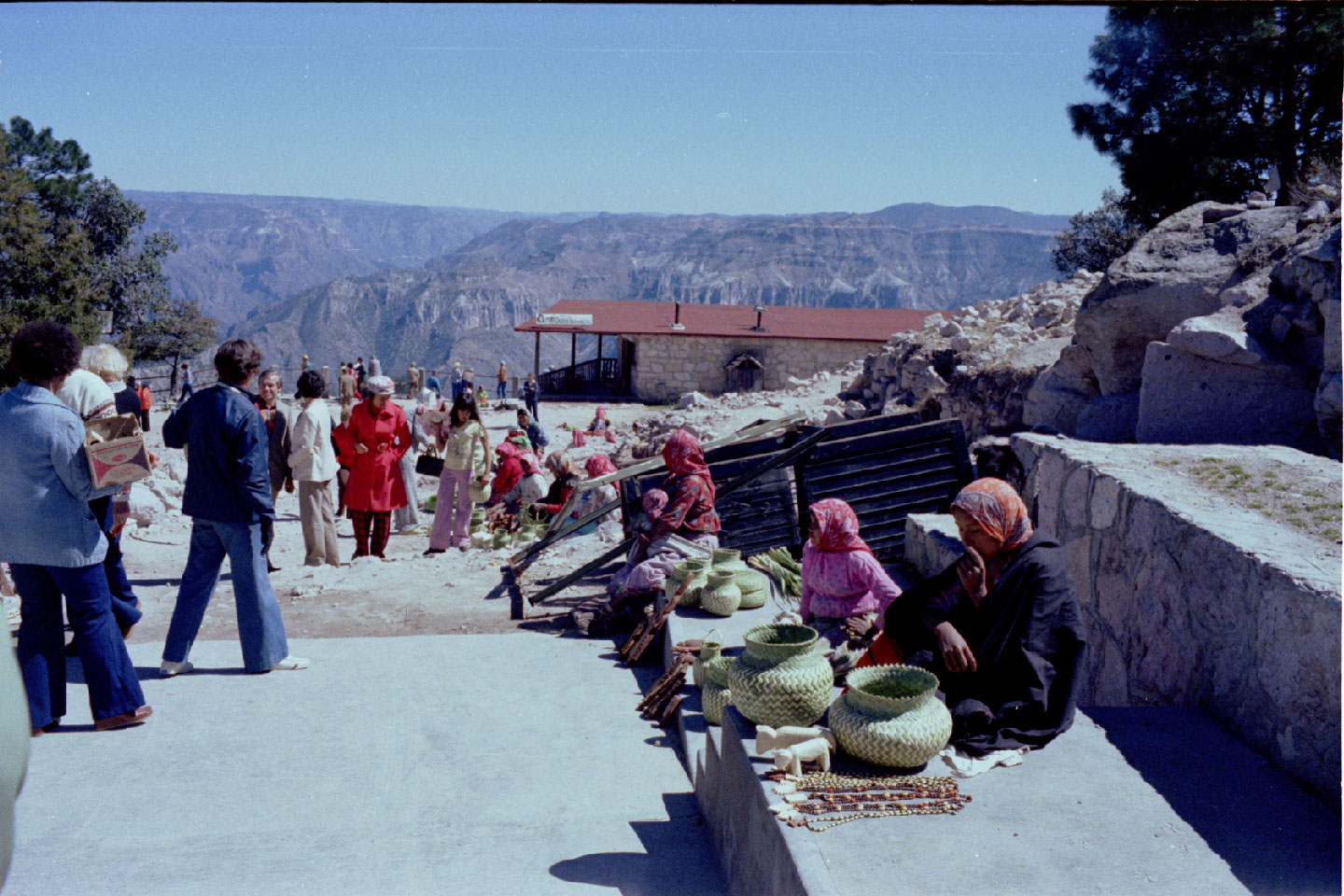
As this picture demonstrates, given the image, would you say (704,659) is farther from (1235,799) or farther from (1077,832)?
(1235,799)

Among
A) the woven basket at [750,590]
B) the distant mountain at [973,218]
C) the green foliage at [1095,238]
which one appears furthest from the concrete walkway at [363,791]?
the distant mountain at [973,218]

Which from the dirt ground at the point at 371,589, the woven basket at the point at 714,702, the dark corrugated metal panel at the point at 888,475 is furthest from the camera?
the dark corrugated metal panel at the point at 888,475

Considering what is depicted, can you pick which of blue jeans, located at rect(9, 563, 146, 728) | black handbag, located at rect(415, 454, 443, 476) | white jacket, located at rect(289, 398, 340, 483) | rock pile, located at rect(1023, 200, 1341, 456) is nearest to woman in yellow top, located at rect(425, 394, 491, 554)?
white jacket, located at rect(289, 398, 340, 483)

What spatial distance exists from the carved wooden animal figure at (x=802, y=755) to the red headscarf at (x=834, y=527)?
1.63 m

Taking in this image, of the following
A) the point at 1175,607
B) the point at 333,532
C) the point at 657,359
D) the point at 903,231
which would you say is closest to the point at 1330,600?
the point at 1175,607

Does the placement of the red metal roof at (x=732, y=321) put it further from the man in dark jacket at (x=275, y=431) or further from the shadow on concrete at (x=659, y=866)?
the shadow on concrete at (x=659, y=866)

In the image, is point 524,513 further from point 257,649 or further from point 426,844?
point 426,844

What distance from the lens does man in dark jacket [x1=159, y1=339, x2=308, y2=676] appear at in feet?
14.0

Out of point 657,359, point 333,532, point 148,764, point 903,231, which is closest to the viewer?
point 148,764

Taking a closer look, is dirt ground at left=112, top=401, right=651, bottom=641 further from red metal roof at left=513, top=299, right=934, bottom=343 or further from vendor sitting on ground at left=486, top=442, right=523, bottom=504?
red metal roof at left=513, top=299, right=934, bottom=343

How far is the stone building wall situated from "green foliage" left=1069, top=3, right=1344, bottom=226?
35.0 feet

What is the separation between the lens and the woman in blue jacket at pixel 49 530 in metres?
3.63

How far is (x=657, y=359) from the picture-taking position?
1064 inches

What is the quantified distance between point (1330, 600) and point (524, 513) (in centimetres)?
681
